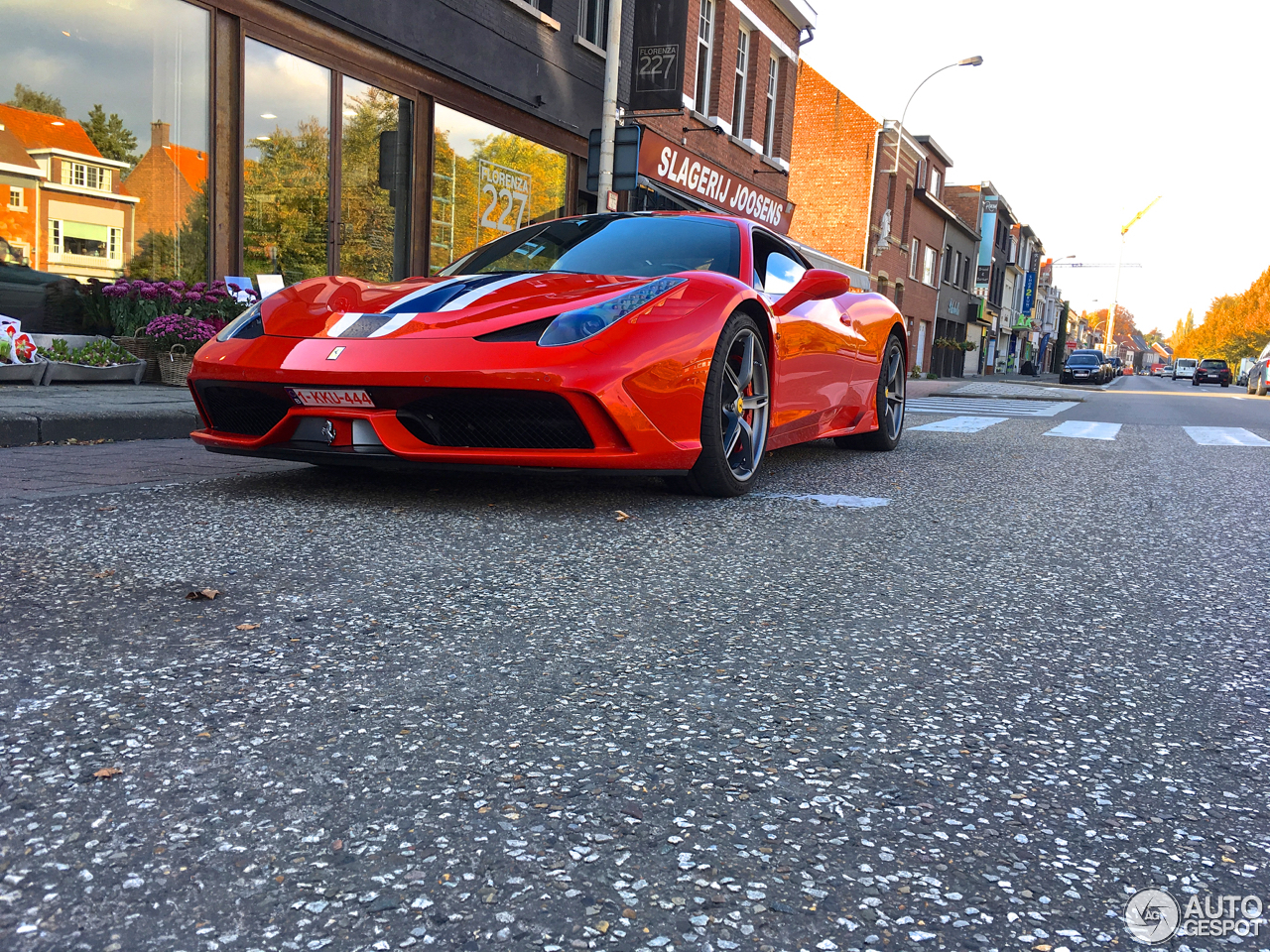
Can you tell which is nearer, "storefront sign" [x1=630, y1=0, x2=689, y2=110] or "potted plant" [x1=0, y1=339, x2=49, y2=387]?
"potted plant" [x1=0, y1=339, x2=49, y2=387]

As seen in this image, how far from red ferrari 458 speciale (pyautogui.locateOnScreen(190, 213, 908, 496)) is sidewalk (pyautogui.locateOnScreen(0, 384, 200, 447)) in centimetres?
165

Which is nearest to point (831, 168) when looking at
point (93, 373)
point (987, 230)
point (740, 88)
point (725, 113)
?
point (740, 88)

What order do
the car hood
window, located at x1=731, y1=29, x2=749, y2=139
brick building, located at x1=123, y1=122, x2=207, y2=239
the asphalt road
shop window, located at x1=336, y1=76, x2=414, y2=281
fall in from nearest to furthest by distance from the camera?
the asphalt road, the car hood, brick building, located at x1=123, y1=122, x2=207, y2=239, shop window, located at x1=336, y1=76, x2=414, y2=281, window, located at x1=731, y1=29, x2=749, y2=139

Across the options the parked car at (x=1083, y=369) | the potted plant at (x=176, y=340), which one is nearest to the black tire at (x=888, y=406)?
the potted plant at (x=176, y=340)

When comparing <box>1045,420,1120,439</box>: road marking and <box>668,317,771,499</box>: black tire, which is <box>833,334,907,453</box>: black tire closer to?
<box>668,317,771,499</box>: black tire

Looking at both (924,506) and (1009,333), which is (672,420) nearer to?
(924,506)

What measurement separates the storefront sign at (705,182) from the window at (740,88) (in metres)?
1.30

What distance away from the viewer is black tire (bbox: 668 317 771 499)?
3922 millimetres

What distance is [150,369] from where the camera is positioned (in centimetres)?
784

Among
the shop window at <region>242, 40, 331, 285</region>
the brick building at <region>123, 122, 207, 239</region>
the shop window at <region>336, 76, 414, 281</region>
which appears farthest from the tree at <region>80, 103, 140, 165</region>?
the shop window at <region>336, 76, 414, 281</region>

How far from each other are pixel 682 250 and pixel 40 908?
3.89 metres

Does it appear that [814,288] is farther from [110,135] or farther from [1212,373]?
[1212,373]

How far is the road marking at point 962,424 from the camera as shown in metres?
8.85

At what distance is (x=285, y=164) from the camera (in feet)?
31.3
